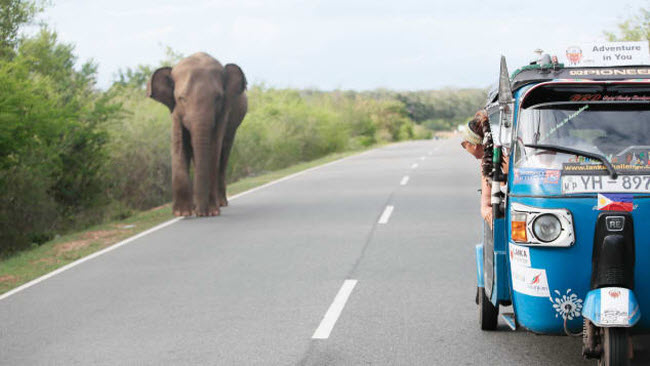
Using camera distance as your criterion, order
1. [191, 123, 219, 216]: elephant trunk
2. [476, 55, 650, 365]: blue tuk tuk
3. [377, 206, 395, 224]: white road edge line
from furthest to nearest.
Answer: [191, 123, 219, 216]: elephant trunk
[377, 206, 395, 224]: white road edge line
[476, 55, 650, 365]: blue tuk tuk

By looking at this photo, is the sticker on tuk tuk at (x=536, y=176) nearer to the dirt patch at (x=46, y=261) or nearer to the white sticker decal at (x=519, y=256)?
the white sticker decal at (x=519, y=256)

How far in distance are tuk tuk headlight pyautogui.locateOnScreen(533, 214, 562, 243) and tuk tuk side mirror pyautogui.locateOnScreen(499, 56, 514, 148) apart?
630mm

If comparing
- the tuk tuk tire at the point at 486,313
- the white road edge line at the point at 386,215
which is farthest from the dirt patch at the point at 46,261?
the tuk tuk tire at the point at 486,313

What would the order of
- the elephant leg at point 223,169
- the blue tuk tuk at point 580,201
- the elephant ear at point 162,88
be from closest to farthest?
the blue tuk tuk at point 580,201 → the elephant ear at point 162,88 → the elephant leg at point 223,169

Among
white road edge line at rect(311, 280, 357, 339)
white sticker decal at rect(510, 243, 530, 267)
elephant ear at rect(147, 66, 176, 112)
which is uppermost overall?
elephant ear at rect(147, 66, 176, 112)

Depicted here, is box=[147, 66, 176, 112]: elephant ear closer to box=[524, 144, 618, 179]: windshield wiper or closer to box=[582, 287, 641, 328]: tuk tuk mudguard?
Answer: box=[524, 144, 618, 179]: windshield wiper

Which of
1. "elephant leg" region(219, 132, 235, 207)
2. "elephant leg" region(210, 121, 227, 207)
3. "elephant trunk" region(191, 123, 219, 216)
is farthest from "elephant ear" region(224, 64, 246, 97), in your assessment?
"elephant leg" region(219, 132, 235, 207)

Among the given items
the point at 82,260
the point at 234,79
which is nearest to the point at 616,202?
the point at 82,260

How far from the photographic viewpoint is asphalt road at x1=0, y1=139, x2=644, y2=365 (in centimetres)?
631

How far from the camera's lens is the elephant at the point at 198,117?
49.0ft

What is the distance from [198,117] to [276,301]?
743cm

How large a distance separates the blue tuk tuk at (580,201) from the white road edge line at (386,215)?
8307 millimetres

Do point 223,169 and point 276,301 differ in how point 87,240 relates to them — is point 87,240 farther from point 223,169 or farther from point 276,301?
point 276,301

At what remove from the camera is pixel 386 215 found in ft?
48.0
